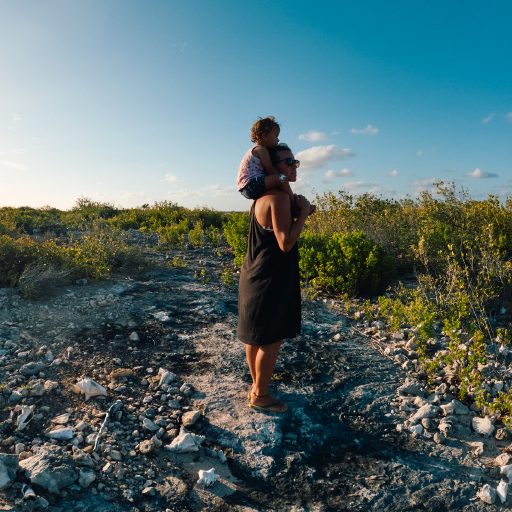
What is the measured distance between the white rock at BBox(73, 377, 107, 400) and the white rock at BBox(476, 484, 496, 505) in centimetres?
276

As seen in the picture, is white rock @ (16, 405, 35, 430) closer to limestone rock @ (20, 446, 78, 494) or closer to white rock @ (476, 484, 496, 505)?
limestone rock @ (20, 446, 78, 494)

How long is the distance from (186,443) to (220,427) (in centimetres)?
33

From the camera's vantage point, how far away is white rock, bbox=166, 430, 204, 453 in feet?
10.2

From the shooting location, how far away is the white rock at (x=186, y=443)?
10.2 ft

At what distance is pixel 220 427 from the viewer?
132 inches

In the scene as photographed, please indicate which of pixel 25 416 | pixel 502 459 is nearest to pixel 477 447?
pixel 502 459

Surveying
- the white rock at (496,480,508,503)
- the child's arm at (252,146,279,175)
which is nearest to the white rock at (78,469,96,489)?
the child's arm at (252,146,279,175)

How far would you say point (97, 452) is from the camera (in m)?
3.04

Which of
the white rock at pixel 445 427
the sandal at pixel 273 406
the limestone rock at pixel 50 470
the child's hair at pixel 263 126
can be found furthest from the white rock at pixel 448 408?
the limestone rock at pixel 50 470

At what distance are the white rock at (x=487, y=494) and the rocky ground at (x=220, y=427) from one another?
1 centimetres

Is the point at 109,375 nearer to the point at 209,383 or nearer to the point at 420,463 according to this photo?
the point at 209,383

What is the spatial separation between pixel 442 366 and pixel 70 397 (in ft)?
10.9

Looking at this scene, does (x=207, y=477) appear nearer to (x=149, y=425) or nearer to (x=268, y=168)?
(x=149, y=425)

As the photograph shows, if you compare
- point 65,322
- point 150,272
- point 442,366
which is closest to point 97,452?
point 65,322
